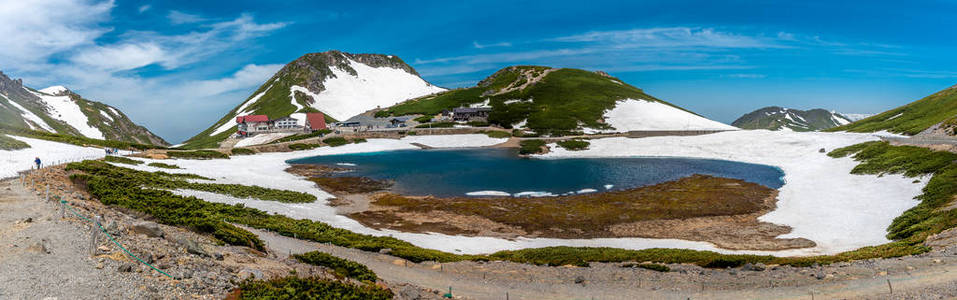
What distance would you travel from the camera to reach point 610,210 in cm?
4041

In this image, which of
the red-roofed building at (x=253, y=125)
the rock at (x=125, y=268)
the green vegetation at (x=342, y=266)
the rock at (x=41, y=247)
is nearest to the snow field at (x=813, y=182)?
the green vegetation at (x=342, y=266)

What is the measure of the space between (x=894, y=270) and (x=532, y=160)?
71.8m

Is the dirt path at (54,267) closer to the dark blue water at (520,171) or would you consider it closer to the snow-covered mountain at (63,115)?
the dark blue water at (520,171)

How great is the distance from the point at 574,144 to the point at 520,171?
38.2 metres

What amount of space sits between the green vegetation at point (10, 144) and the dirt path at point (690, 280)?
48.3m

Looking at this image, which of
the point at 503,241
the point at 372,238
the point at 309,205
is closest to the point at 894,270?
the point at 503,241

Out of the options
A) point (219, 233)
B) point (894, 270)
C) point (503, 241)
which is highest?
point (219, 233)

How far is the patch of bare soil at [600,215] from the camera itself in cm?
3269

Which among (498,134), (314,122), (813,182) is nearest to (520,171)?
(813,182)

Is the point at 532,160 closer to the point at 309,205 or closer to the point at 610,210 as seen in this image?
the point at 610,210

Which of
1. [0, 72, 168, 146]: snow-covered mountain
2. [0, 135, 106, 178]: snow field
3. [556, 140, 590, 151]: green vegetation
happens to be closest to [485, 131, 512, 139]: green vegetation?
[556, 140, 590, 151]: green vegetation

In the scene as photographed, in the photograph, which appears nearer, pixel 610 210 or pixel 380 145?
pixel 610 210

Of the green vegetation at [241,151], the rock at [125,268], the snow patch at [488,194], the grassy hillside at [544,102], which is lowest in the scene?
the snow patch at [488,194]

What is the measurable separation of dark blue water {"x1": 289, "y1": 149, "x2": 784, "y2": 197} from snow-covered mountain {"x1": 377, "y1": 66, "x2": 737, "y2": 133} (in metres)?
47.5
